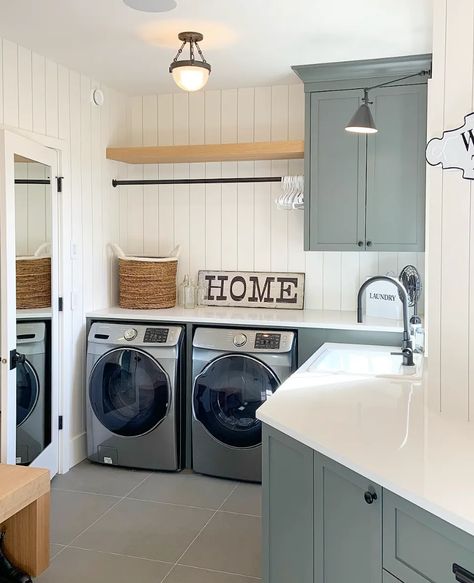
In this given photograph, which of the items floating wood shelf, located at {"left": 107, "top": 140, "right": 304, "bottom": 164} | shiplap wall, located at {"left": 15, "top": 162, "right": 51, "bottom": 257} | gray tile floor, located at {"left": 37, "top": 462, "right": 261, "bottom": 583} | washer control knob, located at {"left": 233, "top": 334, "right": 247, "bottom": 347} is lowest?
gray tile floor, located at {"left": 37, "top": 462, "right": 261, "bottom": 583}

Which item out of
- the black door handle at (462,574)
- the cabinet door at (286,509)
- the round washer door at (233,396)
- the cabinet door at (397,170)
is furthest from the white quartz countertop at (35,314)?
the black door handle at (462,574)

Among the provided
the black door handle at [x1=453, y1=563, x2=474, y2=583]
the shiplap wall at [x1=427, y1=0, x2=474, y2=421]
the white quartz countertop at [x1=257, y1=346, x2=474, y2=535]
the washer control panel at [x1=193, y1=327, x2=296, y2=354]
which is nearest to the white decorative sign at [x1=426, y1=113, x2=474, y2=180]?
the shiplap wall at [x1=427, y1=0, x2=474, y2=421]

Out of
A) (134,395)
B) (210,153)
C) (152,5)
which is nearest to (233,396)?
(134,395)

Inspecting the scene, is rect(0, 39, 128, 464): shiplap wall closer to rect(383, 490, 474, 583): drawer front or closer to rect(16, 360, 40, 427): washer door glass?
rect(16, 360, 40, 427): washer door glass

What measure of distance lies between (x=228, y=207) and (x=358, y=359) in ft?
5.30

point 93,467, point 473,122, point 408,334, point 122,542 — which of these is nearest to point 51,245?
point 93,467

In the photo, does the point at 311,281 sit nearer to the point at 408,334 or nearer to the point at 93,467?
the point at 408,334

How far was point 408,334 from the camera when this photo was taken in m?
3.13

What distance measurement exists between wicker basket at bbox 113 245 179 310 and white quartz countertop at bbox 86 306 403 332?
8 cm

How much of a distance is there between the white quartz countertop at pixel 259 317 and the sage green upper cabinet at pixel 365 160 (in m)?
0.45

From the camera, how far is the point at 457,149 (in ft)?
6.99

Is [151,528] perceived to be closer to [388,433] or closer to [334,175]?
[388,433]

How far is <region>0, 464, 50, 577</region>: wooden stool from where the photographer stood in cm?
277

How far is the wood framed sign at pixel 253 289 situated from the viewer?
444cm
